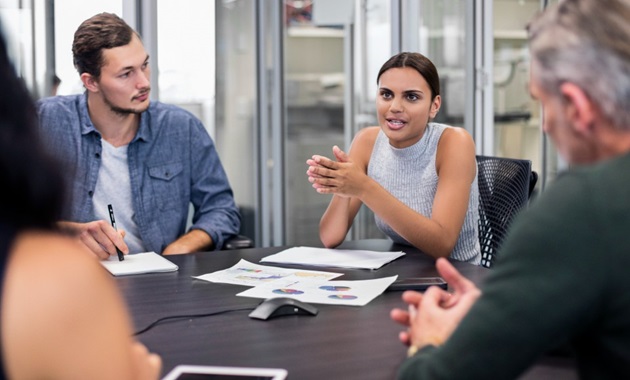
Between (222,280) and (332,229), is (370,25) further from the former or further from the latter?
(222,280)

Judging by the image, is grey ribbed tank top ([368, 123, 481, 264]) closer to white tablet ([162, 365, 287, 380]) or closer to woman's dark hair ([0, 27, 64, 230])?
white tablet ([162, 365, 287, 380])

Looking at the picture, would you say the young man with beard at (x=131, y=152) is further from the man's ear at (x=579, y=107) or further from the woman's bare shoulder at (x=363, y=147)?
the man's ear at (x=579, y=107)

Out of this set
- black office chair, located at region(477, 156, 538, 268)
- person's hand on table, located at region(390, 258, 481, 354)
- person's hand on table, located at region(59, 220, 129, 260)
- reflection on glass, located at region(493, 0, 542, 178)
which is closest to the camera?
person's hand on table, located at region(390, 258, 481, 354)

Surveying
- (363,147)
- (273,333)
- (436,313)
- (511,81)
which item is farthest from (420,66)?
(511,81)

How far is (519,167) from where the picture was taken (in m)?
2.57

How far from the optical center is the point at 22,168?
0.67 metres

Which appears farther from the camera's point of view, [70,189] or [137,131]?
[137,131]

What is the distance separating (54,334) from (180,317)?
106 centimetres

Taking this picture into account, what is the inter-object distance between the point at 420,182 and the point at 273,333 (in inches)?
50.5

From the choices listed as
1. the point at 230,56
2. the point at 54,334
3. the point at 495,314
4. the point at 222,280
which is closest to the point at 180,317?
the point at 222,280

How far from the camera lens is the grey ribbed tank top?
2.66m

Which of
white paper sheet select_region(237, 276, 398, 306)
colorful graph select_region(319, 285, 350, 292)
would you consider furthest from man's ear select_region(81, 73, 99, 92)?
colorful graph select_region(319, 285, 350, 292)

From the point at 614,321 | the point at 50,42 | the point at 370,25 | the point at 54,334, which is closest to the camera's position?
the point at 54,334

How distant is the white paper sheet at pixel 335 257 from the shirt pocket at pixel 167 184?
65cm
